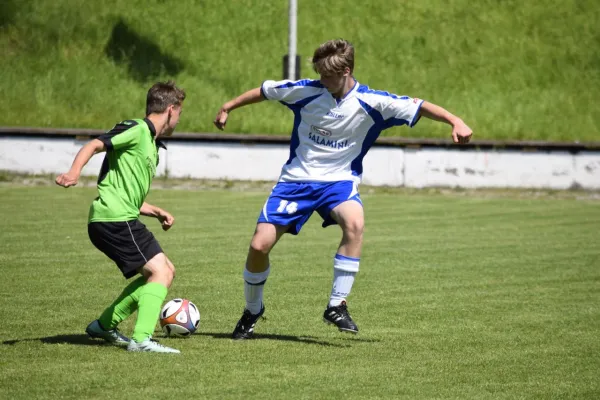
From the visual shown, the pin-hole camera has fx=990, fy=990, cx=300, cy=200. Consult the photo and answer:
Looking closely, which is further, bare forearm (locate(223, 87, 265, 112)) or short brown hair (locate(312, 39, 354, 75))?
bare forearm (locate(223, 87, 265, 112))

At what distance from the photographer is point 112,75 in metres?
Result: 22.1

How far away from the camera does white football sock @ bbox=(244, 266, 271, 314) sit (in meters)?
6.39

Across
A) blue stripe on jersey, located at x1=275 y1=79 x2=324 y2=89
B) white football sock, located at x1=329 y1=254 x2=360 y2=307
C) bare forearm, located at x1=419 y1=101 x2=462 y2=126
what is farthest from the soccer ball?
bare forearm, located at x1=419 y1=101 x2=462 y2=126

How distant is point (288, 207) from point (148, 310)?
3.81 ft

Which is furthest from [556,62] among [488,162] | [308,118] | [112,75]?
[308,118]

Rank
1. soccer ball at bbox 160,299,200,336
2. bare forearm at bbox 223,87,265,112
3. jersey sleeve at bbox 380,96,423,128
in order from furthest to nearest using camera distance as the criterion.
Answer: bare forearm at bbox 223,87,265,112 < jersey sleeve at bbox 380,96,423,128 < soccer ball at bbox 160,299,200,336

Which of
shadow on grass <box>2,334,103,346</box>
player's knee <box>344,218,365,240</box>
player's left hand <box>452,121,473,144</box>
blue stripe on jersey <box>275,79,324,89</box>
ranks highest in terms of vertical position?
blue stripe on jersey <box>275,79,324,89</box>

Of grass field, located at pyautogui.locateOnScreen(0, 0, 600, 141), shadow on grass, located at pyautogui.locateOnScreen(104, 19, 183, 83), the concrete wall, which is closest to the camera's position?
the concrete wall

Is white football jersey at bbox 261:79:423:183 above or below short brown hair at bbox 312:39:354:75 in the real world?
below

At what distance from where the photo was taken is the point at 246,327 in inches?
249

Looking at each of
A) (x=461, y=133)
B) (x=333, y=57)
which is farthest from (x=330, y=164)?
(x=461, y=133)

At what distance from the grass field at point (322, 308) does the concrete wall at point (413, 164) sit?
358 centimetres

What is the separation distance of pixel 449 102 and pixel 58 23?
9405 millimetres

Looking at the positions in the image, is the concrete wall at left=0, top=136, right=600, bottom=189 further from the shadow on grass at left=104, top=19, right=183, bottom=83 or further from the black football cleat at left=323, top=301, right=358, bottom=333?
the black football cleat at left=323, top=301, right=358, bottom=333
